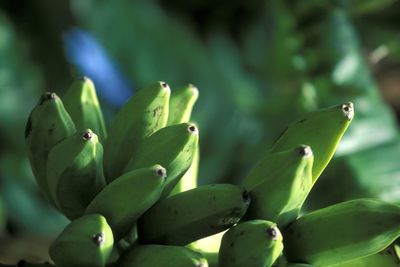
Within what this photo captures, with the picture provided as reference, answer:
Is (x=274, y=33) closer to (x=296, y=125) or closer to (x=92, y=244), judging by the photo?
(x=296, y=125)

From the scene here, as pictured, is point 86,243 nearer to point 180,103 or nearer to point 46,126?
point 46,126

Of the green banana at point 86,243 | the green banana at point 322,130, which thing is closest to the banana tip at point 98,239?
the green banana at point 86,243

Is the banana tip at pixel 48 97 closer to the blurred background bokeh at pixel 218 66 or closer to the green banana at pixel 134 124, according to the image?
the green banana at pixel 134 124

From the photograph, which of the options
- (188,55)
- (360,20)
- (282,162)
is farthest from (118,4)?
(282,162)

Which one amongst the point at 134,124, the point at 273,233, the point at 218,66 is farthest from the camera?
the point at 218,66

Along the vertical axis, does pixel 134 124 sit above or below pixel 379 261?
above

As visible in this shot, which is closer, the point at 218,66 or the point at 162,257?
the point at 162,257

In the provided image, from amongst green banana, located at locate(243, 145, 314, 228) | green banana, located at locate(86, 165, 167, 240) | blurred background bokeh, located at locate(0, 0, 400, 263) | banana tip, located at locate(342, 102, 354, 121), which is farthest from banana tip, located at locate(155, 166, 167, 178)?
blurred background bokeh, located at locate(0, 0, 400, 263)

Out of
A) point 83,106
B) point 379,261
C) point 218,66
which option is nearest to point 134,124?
point 83,106
